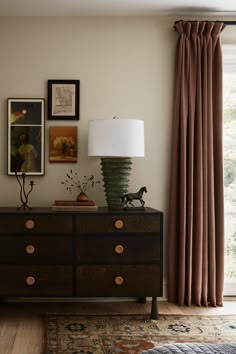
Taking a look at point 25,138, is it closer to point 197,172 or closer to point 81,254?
point 81,254

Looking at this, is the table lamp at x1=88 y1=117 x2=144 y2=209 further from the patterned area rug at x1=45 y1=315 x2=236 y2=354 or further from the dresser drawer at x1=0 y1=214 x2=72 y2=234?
the patterned area rug at x1=45 y1=315 x2=236 y2=354

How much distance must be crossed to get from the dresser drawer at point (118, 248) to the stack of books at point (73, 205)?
248 millimetres

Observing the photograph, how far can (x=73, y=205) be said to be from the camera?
168 inches

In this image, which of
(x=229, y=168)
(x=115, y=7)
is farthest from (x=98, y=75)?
(x=229, y=168)

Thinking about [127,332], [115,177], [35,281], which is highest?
[115,177]

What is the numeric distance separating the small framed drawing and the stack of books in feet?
2.52

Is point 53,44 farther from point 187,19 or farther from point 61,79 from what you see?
point 187,19

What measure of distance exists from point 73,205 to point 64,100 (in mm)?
947

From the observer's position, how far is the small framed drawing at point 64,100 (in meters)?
4.62

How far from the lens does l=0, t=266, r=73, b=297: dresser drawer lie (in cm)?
405

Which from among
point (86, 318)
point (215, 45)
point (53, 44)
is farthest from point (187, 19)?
point (86, 318)

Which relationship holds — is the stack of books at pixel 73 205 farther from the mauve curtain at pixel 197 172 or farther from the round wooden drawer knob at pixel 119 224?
the mauve curtain at pixel 197 172

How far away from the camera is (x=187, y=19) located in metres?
4.67

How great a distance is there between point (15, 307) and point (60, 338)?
93 centimetres
